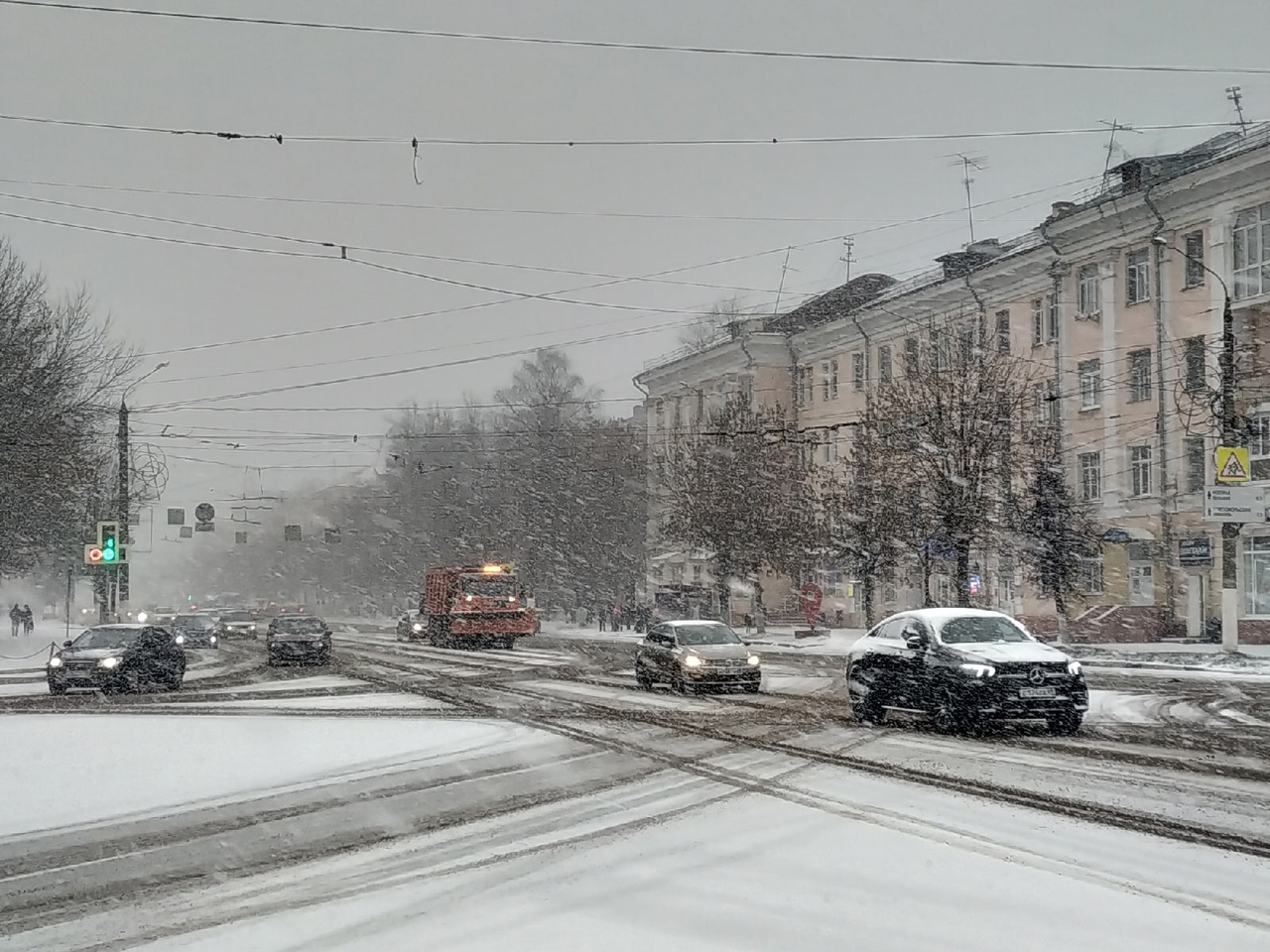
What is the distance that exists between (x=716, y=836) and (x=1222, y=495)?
24.3 meters

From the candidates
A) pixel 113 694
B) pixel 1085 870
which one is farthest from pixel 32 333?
pixel 1085 870

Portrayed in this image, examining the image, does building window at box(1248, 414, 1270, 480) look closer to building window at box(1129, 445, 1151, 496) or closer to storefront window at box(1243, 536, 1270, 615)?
storefront window at box(1243, 536, 1270, 615)

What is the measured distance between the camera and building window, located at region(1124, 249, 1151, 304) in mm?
43750

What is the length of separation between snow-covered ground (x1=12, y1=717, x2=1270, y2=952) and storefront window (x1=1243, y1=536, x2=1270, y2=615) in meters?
32.0

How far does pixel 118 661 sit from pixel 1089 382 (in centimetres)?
3255

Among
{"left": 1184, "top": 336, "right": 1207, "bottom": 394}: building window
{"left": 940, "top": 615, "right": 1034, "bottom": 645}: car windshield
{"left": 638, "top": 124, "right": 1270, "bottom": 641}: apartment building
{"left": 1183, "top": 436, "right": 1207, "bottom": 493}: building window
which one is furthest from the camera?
{"left": 1183, "top": 436, "right": 1207, "bottom": 493}: building window

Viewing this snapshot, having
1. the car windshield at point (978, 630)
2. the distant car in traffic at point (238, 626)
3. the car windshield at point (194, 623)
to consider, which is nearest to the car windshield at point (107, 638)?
the car windshield at point (978, 630)

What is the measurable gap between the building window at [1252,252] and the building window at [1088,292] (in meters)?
6.31

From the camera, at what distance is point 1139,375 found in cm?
4428

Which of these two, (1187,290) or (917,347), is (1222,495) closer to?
(1187,290)

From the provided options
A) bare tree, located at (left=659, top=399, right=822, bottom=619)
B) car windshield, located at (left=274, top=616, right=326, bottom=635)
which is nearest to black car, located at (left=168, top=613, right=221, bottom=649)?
car windshield, located at (left=274, top=616, right=326, bottom=635)

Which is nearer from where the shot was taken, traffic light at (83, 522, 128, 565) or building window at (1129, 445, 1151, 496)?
traffic light at (83, 522, 128, 565)

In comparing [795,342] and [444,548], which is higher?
[795,342]

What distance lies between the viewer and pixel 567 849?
31.3 feet
